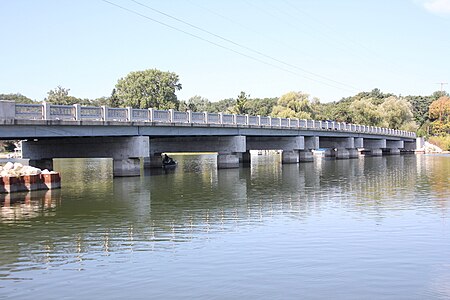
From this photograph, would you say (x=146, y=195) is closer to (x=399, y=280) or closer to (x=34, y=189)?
(x=34, y=189)

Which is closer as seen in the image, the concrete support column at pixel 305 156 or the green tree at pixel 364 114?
the concrete support column at pixel 305 156

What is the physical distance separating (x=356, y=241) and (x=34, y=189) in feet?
76.7

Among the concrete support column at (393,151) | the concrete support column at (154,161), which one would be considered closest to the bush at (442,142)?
the concrete support column at (393,151)

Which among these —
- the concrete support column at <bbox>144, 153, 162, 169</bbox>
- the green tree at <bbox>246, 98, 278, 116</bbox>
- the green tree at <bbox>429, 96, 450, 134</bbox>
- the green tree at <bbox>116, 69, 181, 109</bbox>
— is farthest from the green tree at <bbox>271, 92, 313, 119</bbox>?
the concrete support column at <bbox>144, 153, 162, 169</bbox>

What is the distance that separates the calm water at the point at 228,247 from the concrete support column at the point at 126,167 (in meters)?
13.5

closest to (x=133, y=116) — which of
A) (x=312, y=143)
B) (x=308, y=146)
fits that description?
(x=308, y=146)

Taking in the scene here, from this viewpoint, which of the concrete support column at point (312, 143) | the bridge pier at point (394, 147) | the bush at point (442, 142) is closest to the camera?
the concrete support column at point (312, 143)

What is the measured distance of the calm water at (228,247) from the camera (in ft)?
39.1

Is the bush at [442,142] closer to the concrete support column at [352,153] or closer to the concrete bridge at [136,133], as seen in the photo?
the concrete support column at [352,153]

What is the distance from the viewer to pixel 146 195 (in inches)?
1252

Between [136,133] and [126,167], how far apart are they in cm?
312

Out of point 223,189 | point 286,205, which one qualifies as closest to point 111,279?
point 286,205

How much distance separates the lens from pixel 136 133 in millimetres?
42312

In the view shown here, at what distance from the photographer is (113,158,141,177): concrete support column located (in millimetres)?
43688
